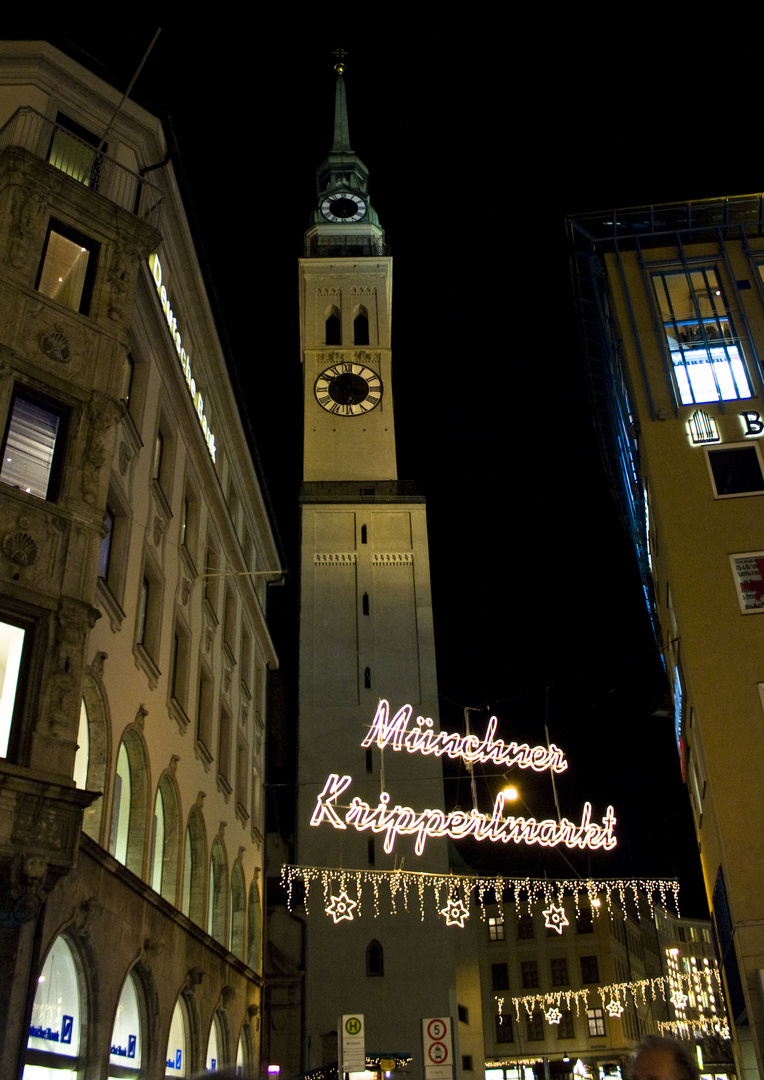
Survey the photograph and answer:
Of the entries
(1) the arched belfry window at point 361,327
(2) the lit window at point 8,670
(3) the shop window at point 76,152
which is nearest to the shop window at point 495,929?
(1) the arched belfry window at point 361,327

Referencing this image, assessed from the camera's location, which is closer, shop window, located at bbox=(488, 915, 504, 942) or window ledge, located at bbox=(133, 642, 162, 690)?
window ledge, located at bbox=(133, 642, 162, 690)

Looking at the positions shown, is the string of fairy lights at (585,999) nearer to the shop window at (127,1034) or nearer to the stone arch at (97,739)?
the shop window at (127,1034)

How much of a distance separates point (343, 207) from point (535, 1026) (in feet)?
168

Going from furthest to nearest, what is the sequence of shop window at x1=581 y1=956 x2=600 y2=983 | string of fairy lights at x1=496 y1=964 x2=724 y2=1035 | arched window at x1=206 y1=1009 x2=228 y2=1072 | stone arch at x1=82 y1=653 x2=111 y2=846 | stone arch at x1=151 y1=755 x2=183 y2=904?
shop window at x1=581 y1=956 x2=600 y2=983, string of fairy lights at x1=496 y1=964 x2=724 y2=1035, arched window at x1=206 y1=1009 x2=228 y2=1072, stone arch at x1=151 y1=755 x2=183 y2=904, stone arch at x1=82 y1=653 x2=111 y2=846

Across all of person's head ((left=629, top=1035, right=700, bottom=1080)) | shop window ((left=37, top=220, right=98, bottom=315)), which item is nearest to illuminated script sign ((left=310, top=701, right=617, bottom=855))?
shop window ((left=37, top=220, right=98, bottom=315))

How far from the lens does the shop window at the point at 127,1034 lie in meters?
16.6

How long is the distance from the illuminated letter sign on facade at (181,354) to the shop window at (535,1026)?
158 feet

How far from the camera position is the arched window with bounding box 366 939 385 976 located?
34.2m

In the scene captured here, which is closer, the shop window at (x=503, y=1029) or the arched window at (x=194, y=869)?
the arched window at (x=194, y=869)

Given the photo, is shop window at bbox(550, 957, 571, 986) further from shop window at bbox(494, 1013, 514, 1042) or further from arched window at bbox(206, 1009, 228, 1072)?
arched window at bbox(206, 1009, 228, 1072)

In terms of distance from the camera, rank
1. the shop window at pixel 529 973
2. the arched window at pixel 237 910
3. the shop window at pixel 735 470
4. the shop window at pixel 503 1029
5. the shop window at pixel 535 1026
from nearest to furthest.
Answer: the shop window at pixel 735 470, the arched window at pixel 237 910, the shop window at pixel 535 1026, the shop window at pixel 503 1029, the shop window at pixel 529 973

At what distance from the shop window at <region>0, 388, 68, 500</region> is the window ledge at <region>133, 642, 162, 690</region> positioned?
15.5 feet

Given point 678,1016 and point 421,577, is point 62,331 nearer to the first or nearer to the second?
point 421,577

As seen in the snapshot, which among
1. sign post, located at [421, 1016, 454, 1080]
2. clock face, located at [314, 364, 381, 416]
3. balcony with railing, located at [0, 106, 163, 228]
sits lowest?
sign post, located at [421, 1016, 454, 1080]
